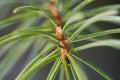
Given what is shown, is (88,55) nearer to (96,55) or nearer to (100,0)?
(96,55)

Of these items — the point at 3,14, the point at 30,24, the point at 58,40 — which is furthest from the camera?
the point at 3,14

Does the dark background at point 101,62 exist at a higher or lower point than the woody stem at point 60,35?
lower

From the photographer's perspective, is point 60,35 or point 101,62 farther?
point 101,62

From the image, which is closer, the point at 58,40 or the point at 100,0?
the point at 58,40

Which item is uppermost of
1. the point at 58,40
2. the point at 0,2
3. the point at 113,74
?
the point at 0,2

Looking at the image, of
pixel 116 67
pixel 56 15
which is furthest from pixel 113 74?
pixel 56 15

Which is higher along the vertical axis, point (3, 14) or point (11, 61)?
point (3, 14)

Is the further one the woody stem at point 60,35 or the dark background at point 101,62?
the dark background at point 101,62

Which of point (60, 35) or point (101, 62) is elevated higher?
point (60, 35)

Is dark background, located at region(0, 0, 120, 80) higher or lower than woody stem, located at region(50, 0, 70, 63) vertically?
lower

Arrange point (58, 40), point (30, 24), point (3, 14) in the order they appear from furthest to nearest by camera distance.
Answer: point (3, 14), point (30, 24), point (58, 40)

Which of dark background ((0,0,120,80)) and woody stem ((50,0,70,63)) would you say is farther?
dark background ((0,0,120,80))
